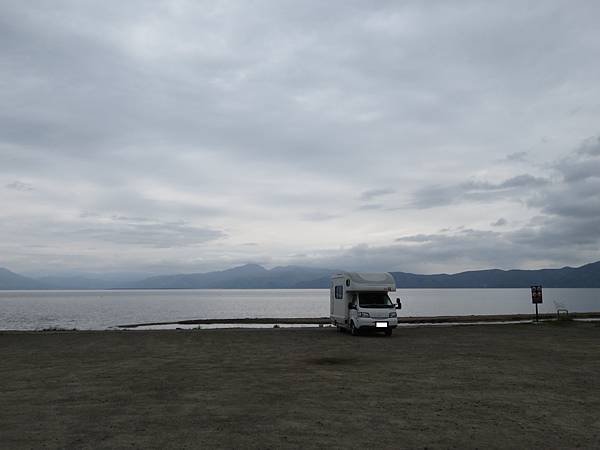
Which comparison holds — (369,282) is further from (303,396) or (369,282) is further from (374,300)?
(303,396)

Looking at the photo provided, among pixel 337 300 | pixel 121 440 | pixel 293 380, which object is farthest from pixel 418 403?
pixel 337 300

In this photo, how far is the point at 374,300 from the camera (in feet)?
91.3

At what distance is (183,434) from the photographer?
8.73 metres

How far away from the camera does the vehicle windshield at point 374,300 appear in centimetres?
2736

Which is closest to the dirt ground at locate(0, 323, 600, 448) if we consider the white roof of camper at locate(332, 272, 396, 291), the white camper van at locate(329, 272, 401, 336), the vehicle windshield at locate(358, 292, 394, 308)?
the white camper van at locate(329, 272, 401, 336)

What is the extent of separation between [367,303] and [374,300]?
1.62 ft

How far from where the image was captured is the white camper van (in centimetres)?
2683

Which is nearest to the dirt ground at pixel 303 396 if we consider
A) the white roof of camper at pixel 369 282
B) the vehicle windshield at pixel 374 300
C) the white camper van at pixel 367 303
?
the white camper van at pixel 367 303

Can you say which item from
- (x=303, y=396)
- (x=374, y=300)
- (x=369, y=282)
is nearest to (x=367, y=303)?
(x=374, y=300)

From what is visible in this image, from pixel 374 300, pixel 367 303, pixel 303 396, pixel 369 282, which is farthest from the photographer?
pixel 374 300

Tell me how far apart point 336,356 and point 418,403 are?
813 cm

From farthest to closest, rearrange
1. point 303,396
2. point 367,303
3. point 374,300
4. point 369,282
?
point 374,300, point 367,303, point 369,282, point 303,396

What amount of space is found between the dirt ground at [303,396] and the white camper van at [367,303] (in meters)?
4.54

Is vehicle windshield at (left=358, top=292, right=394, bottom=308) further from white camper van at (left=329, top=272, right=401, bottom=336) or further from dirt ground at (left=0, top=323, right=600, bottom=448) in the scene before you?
dirt ground at (left=0, top=323, right=600, bottom=448)
